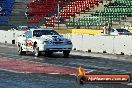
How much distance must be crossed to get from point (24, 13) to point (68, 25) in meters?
12.4

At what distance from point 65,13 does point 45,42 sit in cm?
3344

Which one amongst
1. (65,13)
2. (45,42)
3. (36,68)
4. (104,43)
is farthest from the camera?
(65,13)

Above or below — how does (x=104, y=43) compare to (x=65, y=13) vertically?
below

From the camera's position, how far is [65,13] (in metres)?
60.2

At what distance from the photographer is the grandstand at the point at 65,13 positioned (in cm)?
5281

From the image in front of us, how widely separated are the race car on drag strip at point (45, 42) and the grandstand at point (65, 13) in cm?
2235

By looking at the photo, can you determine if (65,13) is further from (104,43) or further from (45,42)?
(45,42)

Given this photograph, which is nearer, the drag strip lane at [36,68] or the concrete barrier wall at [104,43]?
the drag strip lane at [36,68]

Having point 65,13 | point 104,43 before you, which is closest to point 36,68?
point 104,43

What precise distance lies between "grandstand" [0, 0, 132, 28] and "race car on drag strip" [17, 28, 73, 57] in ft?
73.3

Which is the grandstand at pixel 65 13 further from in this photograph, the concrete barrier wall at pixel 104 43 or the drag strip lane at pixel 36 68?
the drag strip lane at pixel 36 68

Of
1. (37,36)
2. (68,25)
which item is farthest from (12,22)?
(37,36)

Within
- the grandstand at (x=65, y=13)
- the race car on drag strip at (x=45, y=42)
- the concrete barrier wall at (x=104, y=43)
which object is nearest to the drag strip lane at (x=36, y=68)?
the race car on drag strip at (x=45, y=42)

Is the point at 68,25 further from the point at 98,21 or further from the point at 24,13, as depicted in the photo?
the point at 24,13
